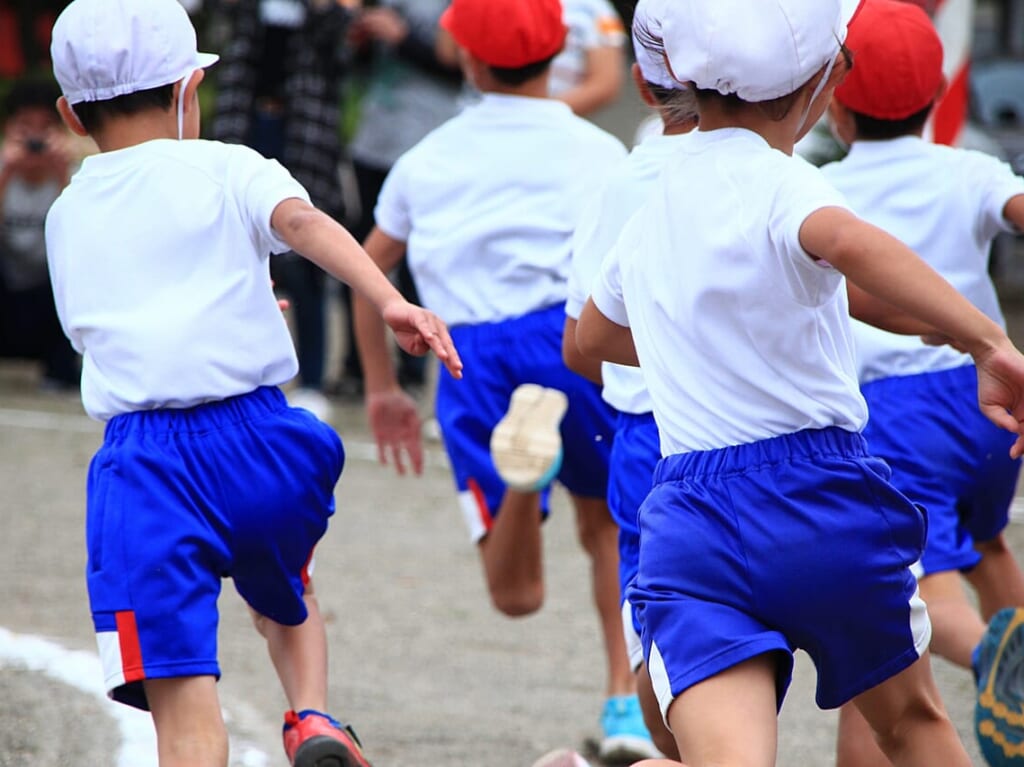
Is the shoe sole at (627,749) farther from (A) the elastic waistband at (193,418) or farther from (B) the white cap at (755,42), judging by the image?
(B) the white cap at (755,42)

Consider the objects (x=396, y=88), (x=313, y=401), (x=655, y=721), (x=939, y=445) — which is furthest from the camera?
(x=313, y=401)

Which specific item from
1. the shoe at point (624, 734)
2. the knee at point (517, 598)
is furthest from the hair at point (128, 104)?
the shoe at point (624, 734)

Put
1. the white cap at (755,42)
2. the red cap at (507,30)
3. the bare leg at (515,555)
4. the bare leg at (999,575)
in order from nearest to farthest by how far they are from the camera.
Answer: the white cap at (755,42)
the bare leg at (999,575)
the bare leg at (515,555)
the red cap at (507,30)

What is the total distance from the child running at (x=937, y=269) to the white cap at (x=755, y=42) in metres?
1.08

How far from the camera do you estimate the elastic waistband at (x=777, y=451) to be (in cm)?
248

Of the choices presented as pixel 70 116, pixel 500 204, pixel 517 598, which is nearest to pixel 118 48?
pixel 70 116

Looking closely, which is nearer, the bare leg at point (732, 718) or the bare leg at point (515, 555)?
the bare leg at point (732, 718)

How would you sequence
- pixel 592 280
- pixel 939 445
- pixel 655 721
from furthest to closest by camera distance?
pixel 939 445 < pixel 592 280 < pixel 655 721

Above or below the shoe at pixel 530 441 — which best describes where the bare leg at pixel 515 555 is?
below

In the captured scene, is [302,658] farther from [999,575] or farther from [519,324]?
[999,575]

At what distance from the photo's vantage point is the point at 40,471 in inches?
290

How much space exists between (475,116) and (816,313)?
2086mm

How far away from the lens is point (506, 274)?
4.24 m

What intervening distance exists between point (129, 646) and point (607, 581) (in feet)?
5.30
